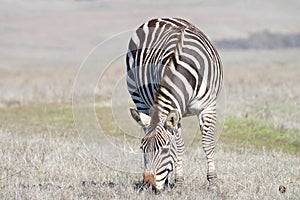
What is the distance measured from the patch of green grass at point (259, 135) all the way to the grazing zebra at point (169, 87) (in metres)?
4.94

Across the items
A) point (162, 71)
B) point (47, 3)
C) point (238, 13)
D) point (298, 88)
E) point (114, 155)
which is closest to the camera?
point (162, 71)

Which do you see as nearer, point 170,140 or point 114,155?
point 170,140

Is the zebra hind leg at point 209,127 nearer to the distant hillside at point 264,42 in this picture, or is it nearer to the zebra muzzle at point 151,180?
the zebra muzzle at point 151,180

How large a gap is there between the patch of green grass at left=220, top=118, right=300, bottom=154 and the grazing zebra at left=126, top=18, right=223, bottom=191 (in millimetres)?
4944

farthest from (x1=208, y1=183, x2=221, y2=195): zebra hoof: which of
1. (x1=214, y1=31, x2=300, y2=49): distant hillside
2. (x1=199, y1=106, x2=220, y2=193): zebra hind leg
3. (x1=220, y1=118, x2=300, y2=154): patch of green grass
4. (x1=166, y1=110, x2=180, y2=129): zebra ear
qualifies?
(x1=214, y1=31, x2=300, y2=49): distant hillside

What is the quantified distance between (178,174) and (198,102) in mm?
1210

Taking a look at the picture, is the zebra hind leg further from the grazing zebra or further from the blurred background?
the blurred background

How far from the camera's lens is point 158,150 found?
7598mm

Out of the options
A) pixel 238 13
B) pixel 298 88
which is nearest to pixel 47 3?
pixel 238 13

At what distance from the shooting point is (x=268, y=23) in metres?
101

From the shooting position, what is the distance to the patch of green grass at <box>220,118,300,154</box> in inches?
606

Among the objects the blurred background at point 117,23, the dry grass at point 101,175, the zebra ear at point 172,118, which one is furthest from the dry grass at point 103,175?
the blurred background at point 117,23

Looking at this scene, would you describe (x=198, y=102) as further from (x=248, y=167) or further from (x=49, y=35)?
(x=49, y=35)

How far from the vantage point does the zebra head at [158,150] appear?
24.8ft
